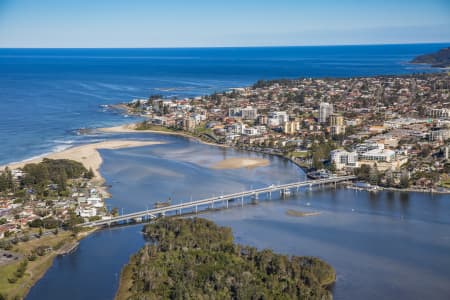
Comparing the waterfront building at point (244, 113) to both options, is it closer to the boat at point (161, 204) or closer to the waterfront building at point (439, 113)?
the waterfront building at point (439, 113)

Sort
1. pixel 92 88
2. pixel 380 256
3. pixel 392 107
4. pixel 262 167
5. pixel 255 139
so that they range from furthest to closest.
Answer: pixel 92 88 < pixel 392 107 < pixel 255 139 < pixel 262 167 < pixel 380 256

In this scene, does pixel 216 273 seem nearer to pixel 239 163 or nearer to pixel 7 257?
pixel 7 257

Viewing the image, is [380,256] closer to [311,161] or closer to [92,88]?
[311,161]

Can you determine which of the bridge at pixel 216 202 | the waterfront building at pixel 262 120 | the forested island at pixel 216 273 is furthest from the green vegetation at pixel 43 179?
the waterfront building at pixel 262 120

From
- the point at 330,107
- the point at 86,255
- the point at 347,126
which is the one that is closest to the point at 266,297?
the point at 86,255

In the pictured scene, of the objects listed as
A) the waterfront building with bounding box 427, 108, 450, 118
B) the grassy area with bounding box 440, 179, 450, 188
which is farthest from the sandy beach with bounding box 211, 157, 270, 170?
the waterfront building with bounding box 427, 108, 450, 118
